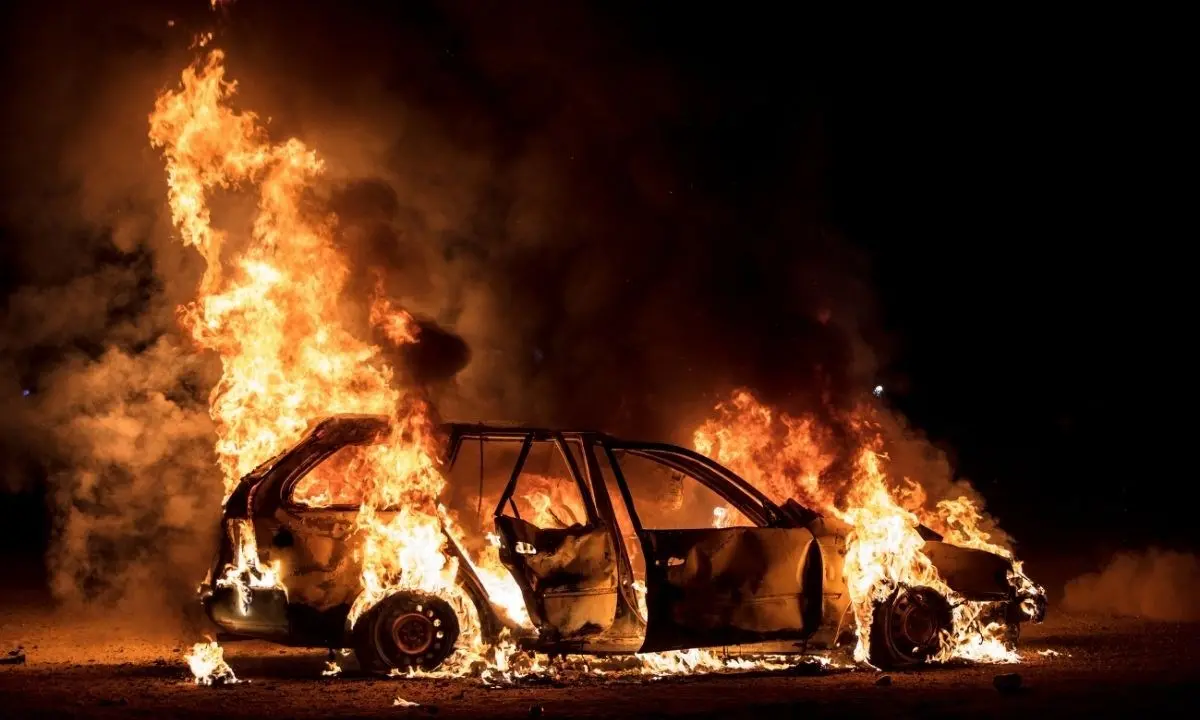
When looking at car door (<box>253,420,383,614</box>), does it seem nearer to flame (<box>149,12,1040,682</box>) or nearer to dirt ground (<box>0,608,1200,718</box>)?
flame (<box>149,12,1040,682</box>)

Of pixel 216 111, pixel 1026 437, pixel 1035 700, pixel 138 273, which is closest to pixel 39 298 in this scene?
pixel 138 273

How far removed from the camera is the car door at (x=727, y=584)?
804cm

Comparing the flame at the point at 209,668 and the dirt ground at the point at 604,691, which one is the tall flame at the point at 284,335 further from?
the dirt ground at the point at 604,691

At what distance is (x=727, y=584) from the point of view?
8.16 meters

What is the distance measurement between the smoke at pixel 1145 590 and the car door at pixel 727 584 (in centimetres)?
518

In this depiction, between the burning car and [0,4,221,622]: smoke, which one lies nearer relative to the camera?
the burning car

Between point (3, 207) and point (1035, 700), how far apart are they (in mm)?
12617

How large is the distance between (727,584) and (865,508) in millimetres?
1378

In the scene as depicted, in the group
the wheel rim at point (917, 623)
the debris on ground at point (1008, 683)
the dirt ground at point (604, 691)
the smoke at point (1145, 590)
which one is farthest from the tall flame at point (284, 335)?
the smoke at point (1145, 590)

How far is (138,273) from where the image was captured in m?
14.0

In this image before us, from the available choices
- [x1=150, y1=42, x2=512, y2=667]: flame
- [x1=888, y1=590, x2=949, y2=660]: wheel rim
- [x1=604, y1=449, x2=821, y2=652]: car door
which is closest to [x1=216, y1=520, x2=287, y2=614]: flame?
[x1=150, y1=42, x2=512, y2=667]: flame

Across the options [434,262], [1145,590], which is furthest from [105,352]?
[1145,590]

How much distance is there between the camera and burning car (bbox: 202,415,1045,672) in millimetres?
7918

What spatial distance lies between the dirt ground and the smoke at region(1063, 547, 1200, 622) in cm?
241
